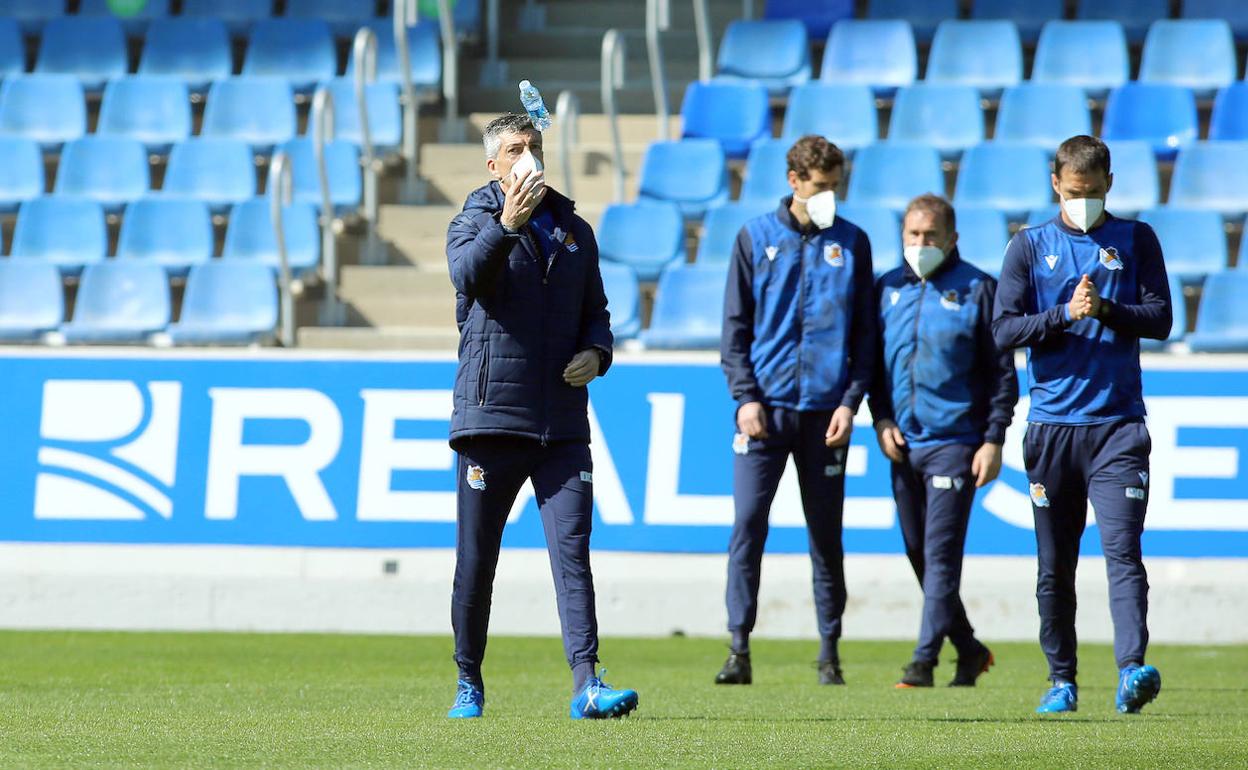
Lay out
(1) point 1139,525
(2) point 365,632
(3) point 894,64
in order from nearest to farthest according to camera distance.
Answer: (1) point 1139,525
(2) point 365,632
(3) point 894,64

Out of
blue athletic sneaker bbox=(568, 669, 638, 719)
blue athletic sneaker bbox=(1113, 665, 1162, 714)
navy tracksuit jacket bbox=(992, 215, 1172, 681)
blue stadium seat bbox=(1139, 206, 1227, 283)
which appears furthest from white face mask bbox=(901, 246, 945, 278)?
blue stadium seat bbox=(1139, 206, 1227, 283)

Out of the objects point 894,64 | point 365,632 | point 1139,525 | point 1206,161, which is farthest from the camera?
point 894,64

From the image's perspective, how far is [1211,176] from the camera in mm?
12484

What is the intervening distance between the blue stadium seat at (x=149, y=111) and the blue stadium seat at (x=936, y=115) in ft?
17.0

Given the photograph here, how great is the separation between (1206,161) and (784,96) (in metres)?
3.21

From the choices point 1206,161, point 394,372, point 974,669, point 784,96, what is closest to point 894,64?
point 784,96

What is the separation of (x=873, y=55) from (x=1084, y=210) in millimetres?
8032

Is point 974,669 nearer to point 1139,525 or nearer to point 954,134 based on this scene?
point 1139,525

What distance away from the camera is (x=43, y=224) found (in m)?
13.1

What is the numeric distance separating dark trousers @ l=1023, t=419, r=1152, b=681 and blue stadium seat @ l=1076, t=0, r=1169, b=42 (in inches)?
354

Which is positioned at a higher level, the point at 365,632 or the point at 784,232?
the point at 784,232

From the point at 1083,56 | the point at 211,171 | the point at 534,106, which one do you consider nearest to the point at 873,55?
the point at 1083,56

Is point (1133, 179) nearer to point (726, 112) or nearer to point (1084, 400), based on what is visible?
point (726, 112)

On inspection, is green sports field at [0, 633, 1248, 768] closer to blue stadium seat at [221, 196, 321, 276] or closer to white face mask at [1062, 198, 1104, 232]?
white face mask at [1062, 198, 1104, 232]
